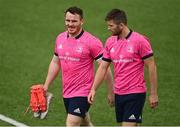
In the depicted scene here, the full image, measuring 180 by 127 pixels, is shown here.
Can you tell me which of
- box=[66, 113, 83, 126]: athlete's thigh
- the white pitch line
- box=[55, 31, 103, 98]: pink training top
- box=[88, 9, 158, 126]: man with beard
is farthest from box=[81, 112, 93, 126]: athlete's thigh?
the white pitch line

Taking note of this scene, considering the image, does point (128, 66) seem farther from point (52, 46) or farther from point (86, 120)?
point (52, 46)

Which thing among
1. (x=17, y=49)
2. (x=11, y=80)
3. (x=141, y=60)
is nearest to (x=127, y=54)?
(x=141, y=60)

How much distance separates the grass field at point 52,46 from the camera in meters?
13.9

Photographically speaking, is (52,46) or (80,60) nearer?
(80,60)

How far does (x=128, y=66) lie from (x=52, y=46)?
944 centimetres

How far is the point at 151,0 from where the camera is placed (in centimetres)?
2406

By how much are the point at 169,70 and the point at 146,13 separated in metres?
5.98

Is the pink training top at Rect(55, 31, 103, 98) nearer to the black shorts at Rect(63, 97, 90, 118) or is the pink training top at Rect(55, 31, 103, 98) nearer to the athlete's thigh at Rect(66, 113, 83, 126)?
the black shorts at Rect(63, 97, 90, 118)

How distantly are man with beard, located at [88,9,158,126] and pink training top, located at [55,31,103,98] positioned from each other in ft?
1.26

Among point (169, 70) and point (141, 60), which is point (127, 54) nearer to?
point (141, 60)

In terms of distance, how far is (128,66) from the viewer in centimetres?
1021

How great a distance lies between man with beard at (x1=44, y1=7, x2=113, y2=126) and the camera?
10.7 m

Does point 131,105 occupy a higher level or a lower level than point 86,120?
higher

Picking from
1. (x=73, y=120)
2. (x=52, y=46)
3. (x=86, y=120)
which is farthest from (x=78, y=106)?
(x=52, y=46)
